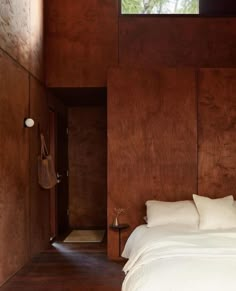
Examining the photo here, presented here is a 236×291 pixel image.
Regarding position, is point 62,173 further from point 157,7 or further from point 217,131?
point 157,7

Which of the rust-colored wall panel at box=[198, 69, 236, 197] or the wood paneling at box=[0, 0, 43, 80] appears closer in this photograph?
the wood paneling at box=[0, 0, 43, 80]

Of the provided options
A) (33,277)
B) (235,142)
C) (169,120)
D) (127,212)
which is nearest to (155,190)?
(127,212)

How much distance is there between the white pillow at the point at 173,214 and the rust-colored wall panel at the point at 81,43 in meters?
2.08

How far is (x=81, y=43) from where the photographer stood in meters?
5.01

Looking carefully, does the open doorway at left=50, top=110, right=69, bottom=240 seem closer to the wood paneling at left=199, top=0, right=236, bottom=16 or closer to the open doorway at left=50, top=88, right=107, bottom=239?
the open doorway at left=50, top=88, right=107, bottom=239

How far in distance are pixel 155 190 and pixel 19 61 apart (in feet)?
7.29

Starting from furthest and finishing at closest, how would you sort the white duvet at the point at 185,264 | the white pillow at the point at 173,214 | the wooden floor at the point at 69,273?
1. the white pillow at the point at 173,214
2. the wooden floor at the point at 69,273
3. the white duvet at the point at 185,264

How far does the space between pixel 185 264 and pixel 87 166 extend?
4660mm

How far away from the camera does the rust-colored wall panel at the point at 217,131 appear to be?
427 cm

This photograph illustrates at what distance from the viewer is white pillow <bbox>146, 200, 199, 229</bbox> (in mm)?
3701

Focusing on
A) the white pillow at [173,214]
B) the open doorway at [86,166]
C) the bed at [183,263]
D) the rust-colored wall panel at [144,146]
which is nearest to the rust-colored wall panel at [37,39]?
the rust-colored wall panel at [144,146]

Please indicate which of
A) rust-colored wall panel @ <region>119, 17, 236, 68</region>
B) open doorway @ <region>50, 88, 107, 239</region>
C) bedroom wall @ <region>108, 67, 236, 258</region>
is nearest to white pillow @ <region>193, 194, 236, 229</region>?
bedroom wall @ <region>108, 67, 236, 258</region>

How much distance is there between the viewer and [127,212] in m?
4.25

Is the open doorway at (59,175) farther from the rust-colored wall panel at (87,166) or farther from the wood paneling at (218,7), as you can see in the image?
Result: the wood paneling at (218,7)
